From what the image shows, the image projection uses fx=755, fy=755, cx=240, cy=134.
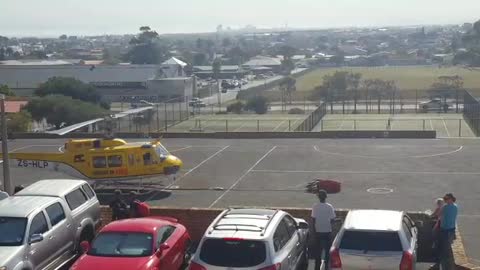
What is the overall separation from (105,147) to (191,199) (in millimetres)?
4290

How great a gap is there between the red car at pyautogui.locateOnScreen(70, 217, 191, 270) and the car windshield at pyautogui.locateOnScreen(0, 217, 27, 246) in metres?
1.13

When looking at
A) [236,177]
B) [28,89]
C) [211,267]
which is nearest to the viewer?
[211,267]

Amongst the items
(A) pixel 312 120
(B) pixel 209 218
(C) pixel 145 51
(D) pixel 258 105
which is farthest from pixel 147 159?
(C) pixel 145 51

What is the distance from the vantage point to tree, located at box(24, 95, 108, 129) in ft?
196

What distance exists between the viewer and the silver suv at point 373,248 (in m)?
12.0

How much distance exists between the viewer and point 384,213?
1348cm

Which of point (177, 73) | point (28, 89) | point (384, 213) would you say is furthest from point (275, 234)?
point (177, 73)

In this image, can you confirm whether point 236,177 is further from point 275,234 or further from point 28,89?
point 28,89

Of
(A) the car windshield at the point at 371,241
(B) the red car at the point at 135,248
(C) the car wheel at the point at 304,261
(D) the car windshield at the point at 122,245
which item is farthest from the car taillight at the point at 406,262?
(D) the car windshield at the point at 122,245

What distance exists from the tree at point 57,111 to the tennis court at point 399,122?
61.0 ft

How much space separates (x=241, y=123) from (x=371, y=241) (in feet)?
175

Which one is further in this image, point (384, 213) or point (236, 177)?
point (236, 177)

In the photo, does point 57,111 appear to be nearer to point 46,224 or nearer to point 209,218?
point 209,218

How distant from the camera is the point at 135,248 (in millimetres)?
13000
